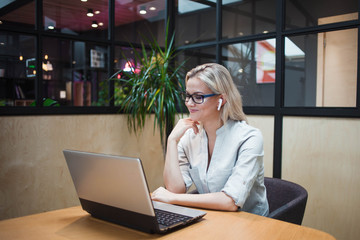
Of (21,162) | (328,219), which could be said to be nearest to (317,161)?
(328,219)

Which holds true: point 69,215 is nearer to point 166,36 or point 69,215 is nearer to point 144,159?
point 144,159

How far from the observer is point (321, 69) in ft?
8.78

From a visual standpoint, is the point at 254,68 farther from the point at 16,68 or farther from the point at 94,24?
the point at 16,68

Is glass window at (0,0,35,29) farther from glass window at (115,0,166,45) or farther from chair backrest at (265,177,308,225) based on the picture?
chair backrest at (265,177,308,225)

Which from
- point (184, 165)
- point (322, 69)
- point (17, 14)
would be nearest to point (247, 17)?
point (322, 69)

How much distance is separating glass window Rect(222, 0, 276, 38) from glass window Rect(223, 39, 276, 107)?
0.12 m

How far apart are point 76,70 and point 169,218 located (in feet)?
13.5

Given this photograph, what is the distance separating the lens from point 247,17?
3154 millimetres

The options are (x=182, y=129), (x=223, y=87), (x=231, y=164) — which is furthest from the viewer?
(x=182, y=129)

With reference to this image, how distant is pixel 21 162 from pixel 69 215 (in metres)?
1.63

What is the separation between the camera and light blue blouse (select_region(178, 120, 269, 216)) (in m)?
1.49

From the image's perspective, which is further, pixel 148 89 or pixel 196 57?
pixel 196 57

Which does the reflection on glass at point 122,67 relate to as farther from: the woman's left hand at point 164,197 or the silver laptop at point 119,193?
the silver laptop at point 119,193

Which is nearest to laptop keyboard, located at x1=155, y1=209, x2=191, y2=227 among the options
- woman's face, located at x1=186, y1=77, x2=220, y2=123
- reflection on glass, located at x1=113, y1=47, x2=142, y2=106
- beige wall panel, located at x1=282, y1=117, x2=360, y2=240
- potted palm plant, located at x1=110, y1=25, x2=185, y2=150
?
woman's face, located at x1=186, y1=77, x2=220, y2=123
